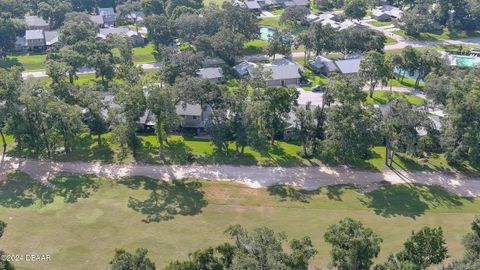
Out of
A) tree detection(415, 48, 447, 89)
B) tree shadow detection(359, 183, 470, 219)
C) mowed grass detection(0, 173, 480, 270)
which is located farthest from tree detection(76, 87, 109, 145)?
tree detection(415, 48, 447, 89)

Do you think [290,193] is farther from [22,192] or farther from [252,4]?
[252,4]

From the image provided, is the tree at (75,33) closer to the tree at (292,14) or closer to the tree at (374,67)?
the tree at (292,14)

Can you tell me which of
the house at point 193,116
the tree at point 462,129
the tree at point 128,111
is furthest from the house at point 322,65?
the tree at point 128,111

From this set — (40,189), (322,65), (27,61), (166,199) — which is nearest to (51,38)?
(27,61)

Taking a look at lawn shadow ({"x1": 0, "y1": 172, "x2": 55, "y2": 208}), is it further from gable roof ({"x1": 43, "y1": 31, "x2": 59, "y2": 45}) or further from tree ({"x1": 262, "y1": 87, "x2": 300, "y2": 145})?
gable roof ({"x1": 43, "y1": 31, "x2": 59, "y2": 45})

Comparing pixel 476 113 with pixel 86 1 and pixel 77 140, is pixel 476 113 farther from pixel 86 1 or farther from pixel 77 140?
pixel 86 1

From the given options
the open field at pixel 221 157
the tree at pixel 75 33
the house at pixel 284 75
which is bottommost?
the open field at pixel 221 157
